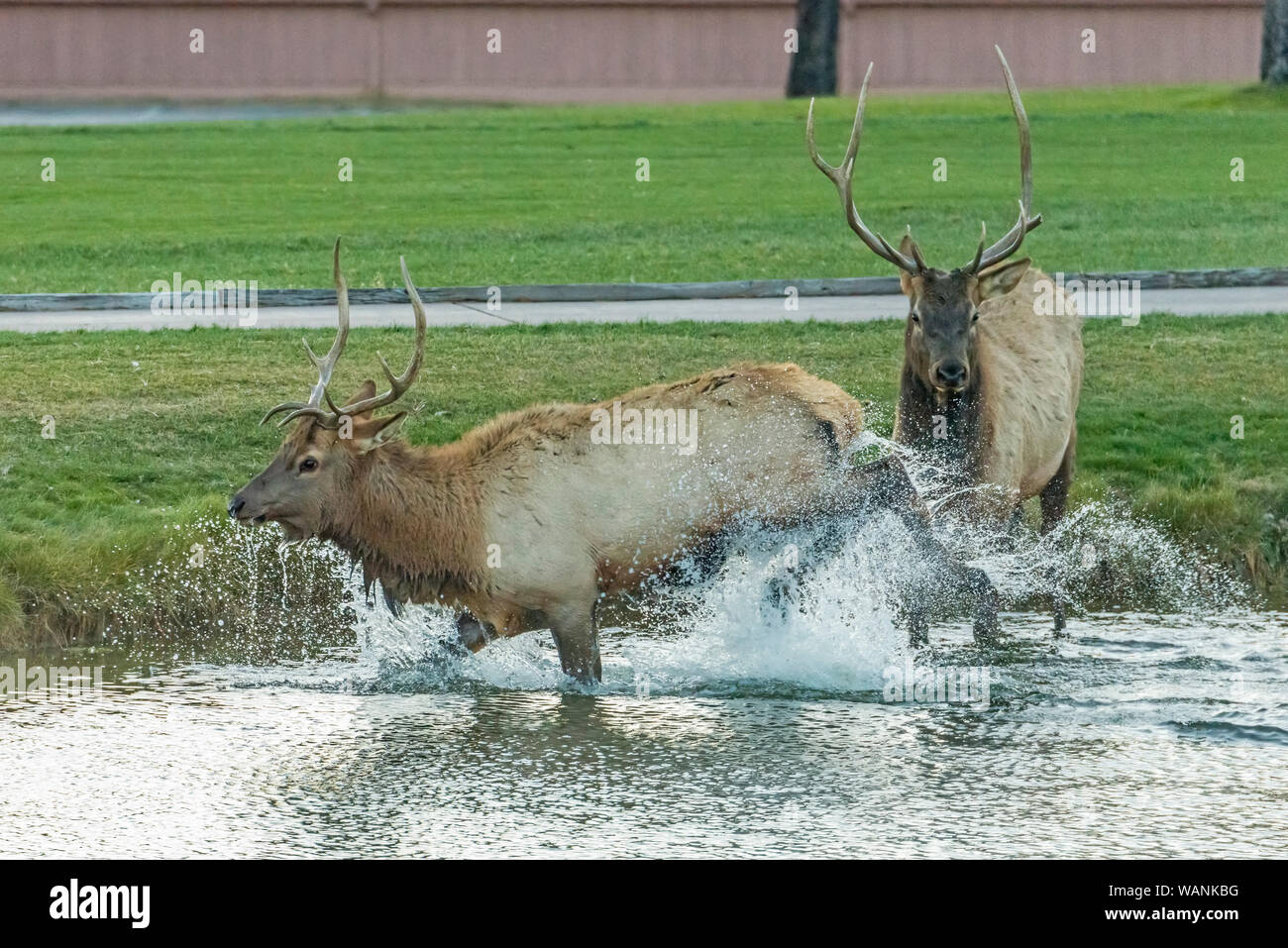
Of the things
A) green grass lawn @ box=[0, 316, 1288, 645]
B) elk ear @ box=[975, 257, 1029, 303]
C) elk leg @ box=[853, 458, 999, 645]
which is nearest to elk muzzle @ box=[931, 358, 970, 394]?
elk ear @ box=[975, 257, 1029, 303]

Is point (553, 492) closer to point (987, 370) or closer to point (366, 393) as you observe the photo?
point (366, 393)

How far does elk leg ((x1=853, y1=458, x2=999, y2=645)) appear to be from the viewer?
30.6ft

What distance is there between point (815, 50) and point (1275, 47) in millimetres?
6734

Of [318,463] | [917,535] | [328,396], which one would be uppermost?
[328,396]

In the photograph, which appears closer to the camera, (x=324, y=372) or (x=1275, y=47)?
(x=324, y=372)

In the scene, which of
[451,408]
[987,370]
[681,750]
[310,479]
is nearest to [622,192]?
[451,408]

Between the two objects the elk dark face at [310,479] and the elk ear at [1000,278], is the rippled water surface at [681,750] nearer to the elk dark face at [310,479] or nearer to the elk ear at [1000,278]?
the elk dark face at [310,479]

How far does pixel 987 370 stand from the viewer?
953 centimetres

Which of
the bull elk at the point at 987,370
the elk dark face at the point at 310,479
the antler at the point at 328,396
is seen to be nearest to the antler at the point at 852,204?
the bull elk at the point at 987,370

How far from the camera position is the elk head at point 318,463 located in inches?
352

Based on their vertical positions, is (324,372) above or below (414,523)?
above

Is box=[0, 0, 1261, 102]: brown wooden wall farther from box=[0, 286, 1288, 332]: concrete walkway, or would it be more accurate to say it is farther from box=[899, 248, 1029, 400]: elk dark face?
box=[899, 248, 1029, 400]: elk dark face

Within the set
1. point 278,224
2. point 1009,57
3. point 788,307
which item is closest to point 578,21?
point 1009,57

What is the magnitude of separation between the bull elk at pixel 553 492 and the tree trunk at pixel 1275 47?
2391 centimetres
